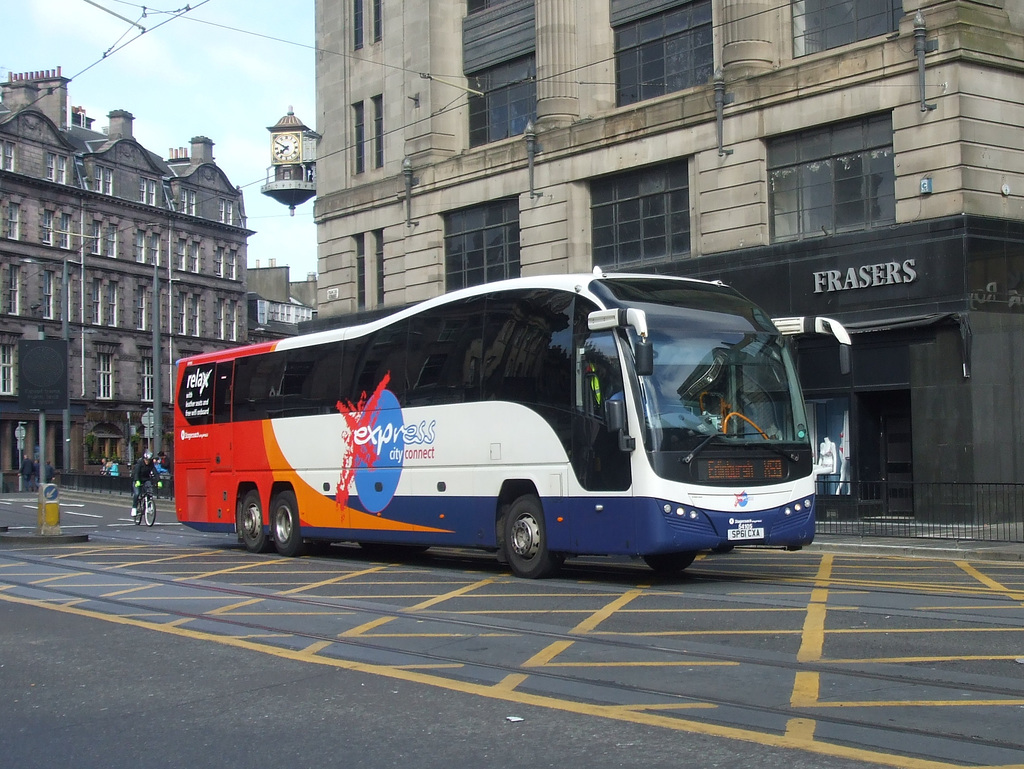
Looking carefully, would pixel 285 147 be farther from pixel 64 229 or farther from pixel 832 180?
pixel 64 229

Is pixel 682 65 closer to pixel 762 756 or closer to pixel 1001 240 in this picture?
pixel 1001 240

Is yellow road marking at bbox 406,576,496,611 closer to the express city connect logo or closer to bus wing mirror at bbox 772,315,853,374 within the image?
the express city connect logo

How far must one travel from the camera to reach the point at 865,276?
78.8 ft

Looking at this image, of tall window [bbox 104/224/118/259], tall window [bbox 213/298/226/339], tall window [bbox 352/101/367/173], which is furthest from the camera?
tall window [bbox 213/298/226/339]

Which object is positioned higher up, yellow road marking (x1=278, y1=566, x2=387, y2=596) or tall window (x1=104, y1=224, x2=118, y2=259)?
tall window (x1=104, y1=224, x2=118, y2=259)

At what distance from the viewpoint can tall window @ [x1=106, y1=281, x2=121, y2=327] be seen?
77312 millimetres

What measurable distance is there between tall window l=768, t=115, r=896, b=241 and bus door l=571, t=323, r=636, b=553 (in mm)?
12407

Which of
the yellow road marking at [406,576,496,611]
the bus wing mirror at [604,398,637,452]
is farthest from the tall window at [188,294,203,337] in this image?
the bus wing mirror at [604,398,637,452]

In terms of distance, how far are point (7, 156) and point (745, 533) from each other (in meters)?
66.5

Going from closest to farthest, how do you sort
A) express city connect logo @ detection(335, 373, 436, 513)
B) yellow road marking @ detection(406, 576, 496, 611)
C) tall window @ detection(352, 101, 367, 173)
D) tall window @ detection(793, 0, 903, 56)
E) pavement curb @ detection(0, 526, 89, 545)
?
yellow road marking @ detection(406, 576, 496, 611) → express city connect logo @ detection(335, 373, 436, 513) → pavement curb @ detection(0, 526, 89, 545) → tall window @ detection(793, 0, 903, 56) → tall window @ detection(352, 101, 367, 173)

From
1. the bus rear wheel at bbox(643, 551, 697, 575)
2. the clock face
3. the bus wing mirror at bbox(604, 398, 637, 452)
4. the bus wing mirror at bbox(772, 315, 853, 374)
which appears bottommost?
the bus rear wheel at bbox(643, 551, 697, 575)

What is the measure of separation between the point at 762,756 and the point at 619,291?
8494 millimetres

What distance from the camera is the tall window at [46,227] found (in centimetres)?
7194

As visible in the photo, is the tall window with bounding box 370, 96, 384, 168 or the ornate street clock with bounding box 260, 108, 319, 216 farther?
the ornate street clock with bounding box 260, 108, 319, 216
